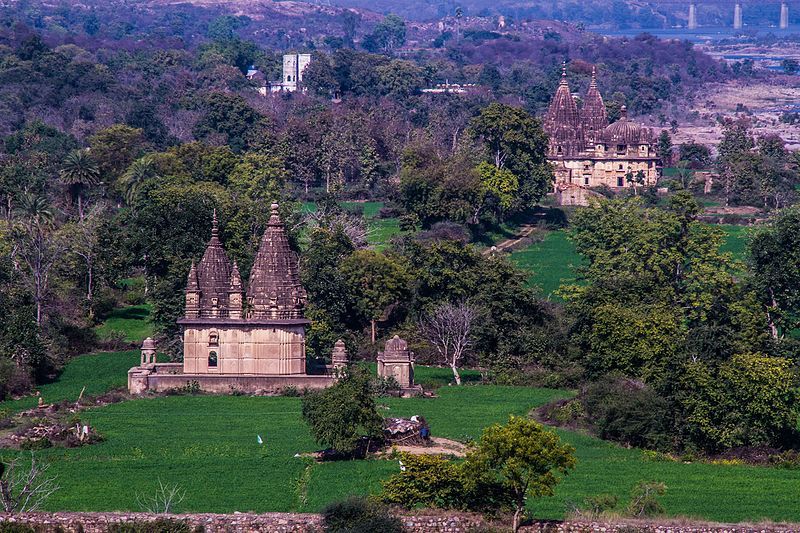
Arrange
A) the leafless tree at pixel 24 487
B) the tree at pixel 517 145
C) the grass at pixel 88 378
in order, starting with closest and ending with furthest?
the leafless tree at pixel 24 487 < the grass at pixel 88 378 < the tree at pixel 517 145

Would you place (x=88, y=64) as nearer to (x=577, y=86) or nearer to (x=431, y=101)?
(x=431, y=101)

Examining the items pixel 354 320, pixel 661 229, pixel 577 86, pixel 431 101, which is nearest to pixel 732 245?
pixel 661 229

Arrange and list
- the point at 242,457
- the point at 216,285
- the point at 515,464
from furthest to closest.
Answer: the point at 216,285
the point at 242,457
the point at 515,464

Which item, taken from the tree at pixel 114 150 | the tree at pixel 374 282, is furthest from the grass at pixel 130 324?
the tree at pixel 114 150

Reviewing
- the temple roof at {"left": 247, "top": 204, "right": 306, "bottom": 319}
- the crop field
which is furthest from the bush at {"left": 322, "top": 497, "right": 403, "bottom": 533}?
the temple roof at {"left": 247, "top": 204, "right": 306, "bottom": 319}

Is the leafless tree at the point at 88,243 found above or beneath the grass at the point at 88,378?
above

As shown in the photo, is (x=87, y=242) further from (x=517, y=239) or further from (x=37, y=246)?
(x=517, y=239)

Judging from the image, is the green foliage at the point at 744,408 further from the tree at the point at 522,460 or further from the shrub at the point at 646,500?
the tree at the point at 522,460
